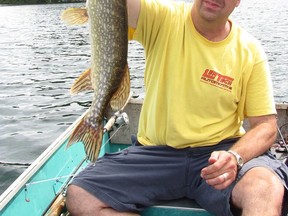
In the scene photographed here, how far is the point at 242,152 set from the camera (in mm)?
2908

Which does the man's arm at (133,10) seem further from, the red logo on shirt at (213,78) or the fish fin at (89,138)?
the fish fin at (89,138)

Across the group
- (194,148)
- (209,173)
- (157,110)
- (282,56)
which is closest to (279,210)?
(209,173)

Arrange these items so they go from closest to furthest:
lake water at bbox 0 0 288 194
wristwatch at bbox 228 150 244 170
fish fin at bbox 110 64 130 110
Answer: fish fin at bbox 110 64 130 110
wristwatch at bbox 228 150 244 170
lake water at bbox 0 0 288 194

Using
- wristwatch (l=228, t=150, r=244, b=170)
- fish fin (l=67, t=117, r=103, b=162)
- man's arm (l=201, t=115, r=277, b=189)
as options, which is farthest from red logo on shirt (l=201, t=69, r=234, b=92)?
fish fin (l=67, t=117, r=103, b=162)

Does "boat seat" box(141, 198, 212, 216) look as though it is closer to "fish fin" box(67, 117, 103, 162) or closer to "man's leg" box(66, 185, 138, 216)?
"man's leg" box(66, 185, 138, 216)

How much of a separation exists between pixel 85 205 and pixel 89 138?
53cm

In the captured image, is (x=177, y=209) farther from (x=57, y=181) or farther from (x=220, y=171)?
(x=57, y=181)

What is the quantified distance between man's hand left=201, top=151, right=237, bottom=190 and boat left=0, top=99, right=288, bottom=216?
0.48 meters

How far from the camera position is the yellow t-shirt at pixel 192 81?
306 cm

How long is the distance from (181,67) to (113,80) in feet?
2.20

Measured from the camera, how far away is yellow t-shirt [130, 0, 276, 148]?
3059 millimetres

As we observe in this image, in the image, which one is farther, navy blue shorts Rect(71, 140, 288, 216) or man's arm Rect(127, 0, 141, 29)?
navy blue shorts Rect(71, 140, 288, 216)

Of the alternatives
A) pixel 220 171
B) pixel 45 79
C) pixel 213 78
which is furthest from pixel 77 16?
pixel 45 79

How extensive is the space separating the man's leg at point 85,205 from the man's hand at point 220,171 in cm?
68
